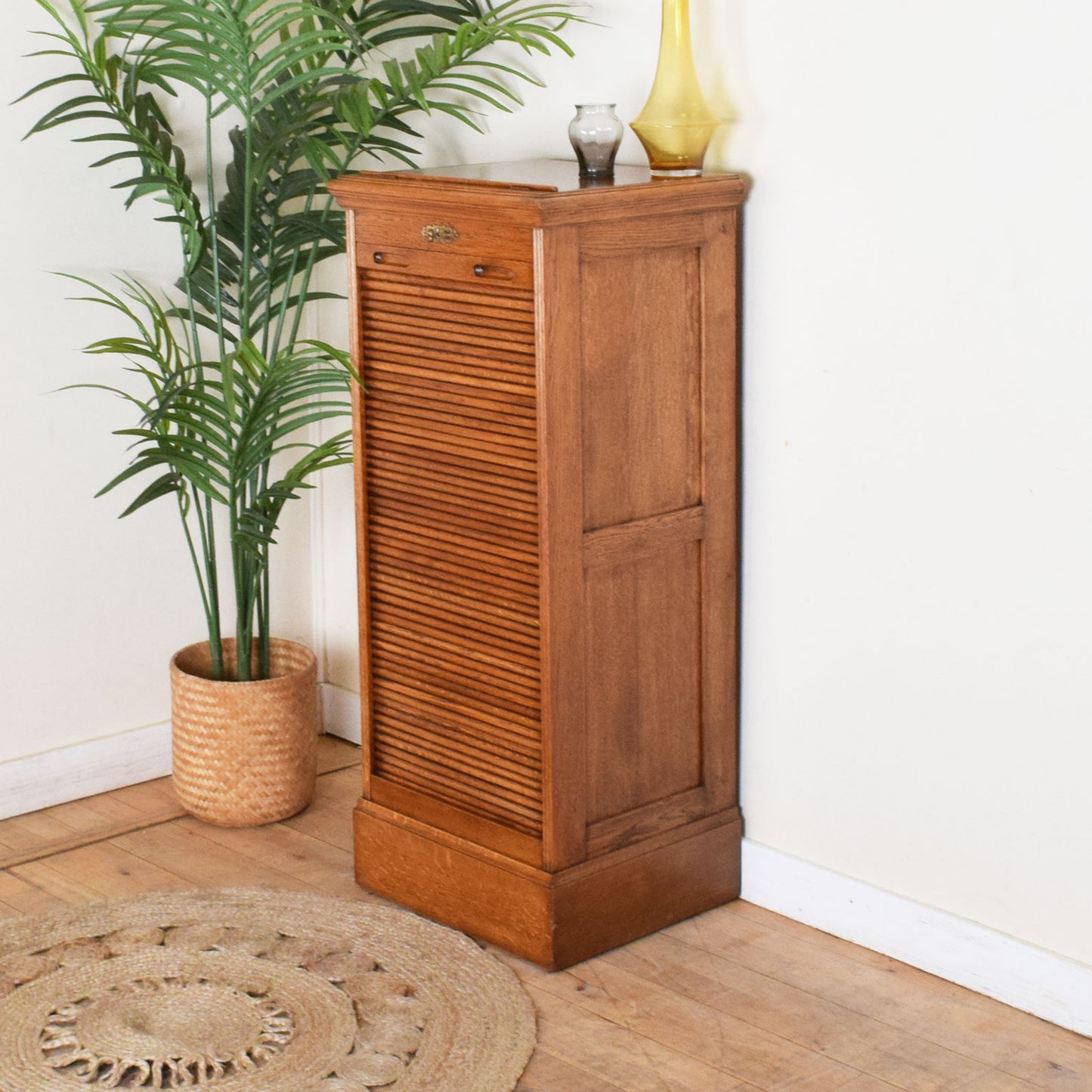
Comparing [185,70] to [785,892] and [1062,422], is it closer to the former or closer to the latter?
[1062,422]

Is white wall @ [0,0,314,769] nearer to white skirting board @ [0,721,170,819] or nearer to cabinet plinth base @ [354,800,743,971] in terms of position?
white skirting board @ [0,721,170,819]

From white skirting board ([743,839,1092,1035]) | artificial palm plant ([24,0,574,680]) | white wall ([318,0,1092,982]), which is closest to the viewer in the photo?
white wall ([318,0,1092,982])

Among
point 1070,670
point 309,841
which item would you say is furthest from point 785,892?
point 309,841

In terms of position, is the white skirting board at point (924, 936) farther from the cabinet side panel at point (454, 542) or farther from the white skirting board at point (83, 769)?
the white skirting board at point (83, 769)

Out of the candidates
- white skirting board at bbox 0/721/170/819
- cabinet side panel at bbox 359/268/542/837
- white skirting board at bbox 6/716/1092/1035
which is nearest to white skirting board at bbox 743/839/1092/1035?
white skirting board at bbox 6/716/1092/1035

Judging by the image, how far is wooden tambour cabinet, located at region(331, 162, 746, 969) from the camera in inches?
96.0

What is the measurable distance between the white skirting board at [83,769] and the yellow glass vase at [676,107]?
1612mm

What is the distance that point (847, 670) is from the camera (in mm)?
2613

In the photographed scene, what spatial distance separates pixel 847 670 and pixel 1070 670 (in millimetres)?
414

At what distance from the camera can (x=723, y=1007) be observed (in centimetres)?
245

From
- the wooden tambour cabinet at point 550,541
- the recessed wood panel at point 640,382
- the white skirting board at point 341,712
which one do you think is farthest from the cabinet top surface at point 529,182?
the white skirting board at point 341,712

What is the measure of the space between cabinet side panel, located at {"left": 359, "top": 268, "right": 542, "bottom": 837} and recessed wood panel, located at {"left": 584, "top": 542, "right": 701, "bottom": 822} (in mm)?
105

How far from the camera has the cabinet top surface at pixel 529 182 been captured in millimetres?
2387

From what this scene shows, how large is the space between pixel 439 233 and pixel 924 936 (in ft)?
4.56
